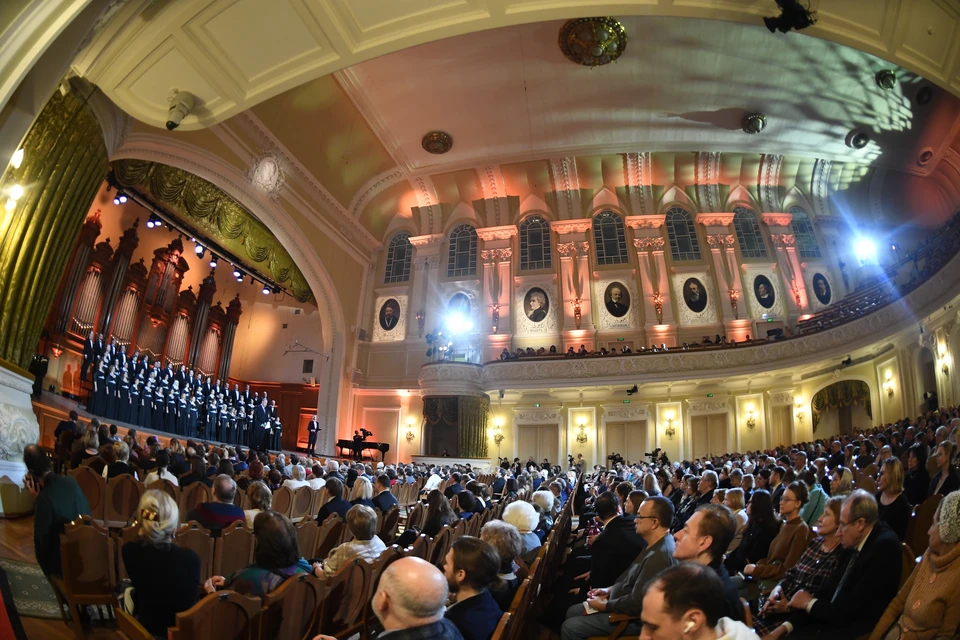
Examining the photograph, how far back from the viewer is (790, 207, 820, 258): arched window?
1970 cm

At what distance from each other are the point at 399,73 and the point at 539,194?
745cm

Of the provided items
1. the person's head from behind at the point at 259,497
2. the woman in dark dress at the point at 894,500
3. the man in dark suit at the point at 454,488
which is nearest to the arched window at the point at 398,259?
the man in dark suit at the point at 454,488

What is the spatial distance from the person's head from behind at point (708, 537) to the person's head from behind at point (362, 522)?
1.69 meters

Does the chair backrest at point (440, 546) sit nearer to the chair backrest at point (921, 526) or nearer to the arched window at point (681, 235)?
the chair backrest at point (921, 526)

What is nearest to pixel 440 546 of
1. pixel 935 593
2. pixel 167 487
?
pixel 935 593

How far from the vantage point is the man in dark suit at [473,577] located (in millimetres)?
2111

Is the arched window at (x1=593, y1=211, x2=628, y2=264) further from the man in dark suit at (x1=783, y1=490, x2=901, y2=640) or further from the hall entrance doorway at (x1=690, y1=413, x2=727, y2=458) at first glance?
the man in dark suit at (x1=783, y1=490, x2=901, y2=640)

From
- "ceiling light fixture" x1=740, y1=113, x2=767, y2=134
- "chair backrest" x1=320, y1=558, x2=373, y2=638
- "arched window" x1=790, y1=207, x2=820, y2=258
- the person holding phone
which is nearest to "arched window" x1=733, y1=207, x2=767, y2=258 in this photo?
"arched window" x1=790, y1=207, x2=820, y2=258

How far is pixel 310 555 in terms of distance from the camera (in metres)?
3.87

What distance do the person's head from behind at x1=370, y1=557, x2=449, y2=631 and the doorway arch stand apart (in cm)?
1361

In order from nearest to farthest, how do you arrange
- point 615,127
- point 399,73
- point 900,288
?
point 900,288
point 399,73
point 615,127

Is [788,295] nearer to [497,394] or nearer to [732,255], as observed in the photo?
[732,255]

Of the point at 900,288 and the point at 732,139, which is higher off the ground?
the point at 732,139

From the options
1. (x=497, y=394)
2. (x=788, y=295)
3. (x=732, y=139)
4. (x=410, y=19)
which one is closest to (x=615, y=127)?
(x=732, y=139)
